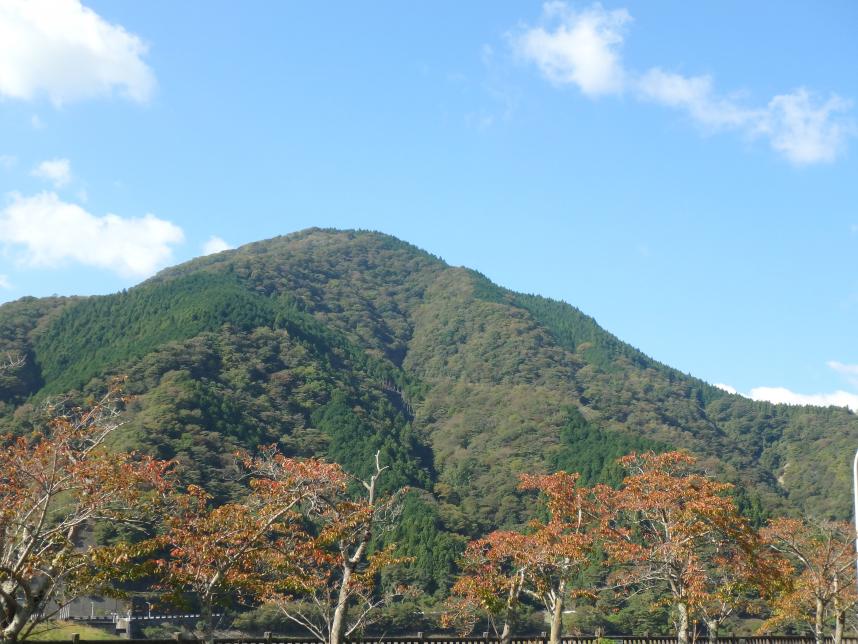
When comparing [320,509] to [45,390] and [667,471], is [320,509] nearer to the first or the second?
[667,471]

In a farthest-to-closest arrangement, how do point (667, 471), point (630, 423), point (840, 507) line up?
point (630, 423), point (840, 507), point (667, 471)

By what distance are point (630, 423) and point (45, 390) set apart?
2933 inches

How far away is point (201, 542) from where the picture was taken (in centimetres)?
1542

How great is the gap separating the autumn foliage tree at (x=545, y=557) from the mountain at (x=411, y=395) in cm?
4039

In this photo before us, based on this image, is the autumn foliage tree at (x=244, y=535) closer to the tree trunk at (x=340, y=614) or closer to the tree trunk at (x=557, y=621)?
the tree trunk at (x=340, y=614)

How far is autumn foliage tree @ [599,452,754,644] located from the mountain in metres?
41.7

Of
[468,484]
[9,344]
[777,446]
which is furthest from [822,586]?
[777,446]

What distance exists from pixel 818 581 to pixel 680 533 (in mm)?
5529

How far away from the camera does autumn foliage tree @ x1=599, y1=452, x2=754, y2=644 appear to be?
67.6 ft

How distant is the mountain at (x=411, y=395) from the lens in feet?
238

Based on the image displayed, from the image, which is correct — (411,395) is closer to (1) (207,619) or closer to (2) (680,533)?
(2) (680,533)

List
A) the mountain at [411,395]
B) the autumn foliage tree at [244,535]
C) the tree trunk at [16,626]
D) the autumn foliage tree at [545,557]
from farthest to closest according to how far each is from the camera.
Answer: the mountain at [411,395] → the autumn foliage tree at [545,557] → the autumn foliage tree at [244,535] → the tree trunk at [16,626]

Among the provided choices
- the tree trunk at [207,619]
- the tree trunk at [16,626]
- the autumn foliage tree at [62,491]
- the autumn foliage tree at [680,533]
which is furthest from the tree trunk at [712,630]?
the tree trunk at [16,626]

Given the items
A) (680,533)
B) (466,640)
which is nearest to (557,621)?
(466,640)
